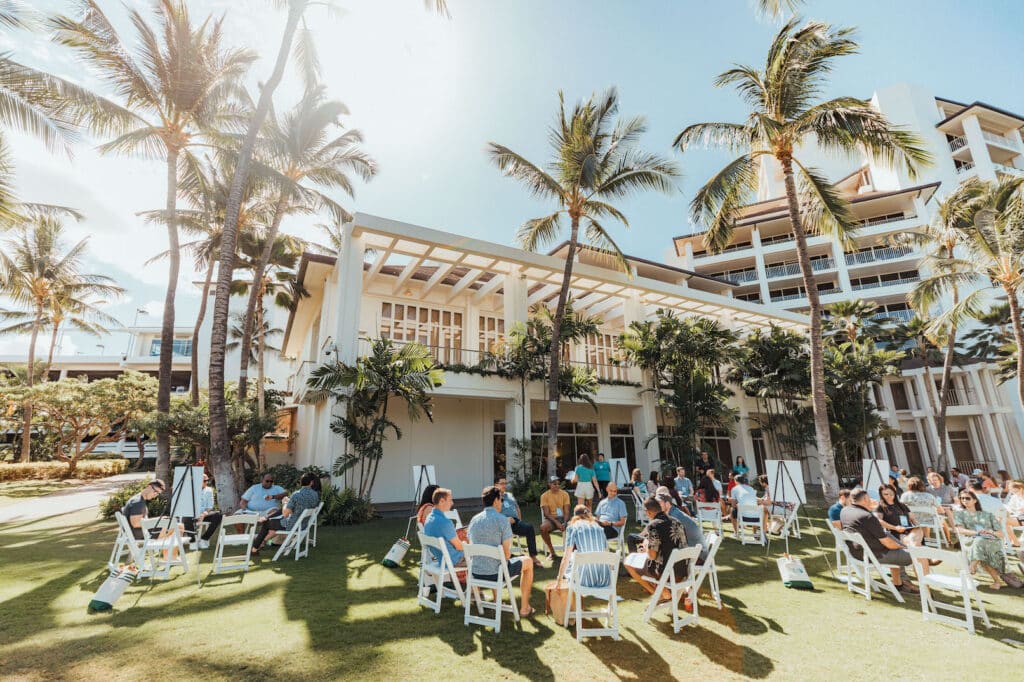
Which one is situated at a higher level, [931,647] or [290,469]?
[290,469]

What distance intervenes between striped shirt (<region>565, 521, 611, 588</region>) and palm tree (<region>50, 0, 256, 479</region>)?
38.2 ft

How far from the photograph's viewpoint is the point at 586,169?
13.0 m

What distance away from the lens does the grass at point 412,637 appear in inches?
143

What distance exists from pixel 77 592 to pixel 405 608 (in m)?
4.21

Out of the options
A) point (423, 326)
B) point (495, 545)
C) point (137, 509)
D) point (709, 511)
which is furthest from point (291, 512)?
point (423, 326)

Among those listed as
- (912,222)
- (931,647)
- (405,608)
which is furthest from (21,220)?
(912,222)

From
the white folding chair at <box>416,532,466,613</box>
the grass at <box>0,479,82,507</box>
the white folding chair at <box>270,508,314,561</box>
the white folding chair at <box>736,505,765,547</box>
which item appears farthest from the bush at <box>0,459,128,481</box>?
the white folding chair at <box>736,505,765,547</box>

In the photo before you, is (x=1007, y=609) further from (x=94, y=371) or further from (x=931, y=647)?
(x=94, y=371)

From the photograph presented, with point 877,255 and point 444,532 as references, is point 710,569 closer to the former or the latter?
point 444,532

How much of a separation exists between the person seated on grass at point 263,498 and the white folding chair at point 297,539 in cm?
81

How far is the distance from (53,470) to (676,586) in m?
29.8

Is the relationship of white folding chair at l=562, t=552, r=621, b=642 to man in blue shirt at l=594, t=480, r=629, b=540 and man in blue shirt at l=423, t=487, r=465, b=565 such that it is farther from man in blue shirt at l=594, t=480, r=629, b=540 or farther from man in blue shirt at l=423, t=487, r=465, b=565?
man in blue shirt at l=594, t=480, r=629, b=540

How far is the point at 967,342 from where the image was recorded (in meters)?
25.5

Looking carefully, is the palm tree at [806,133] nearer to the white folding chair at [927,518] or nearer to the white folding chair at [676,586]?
the white folding chair at [927,518]
